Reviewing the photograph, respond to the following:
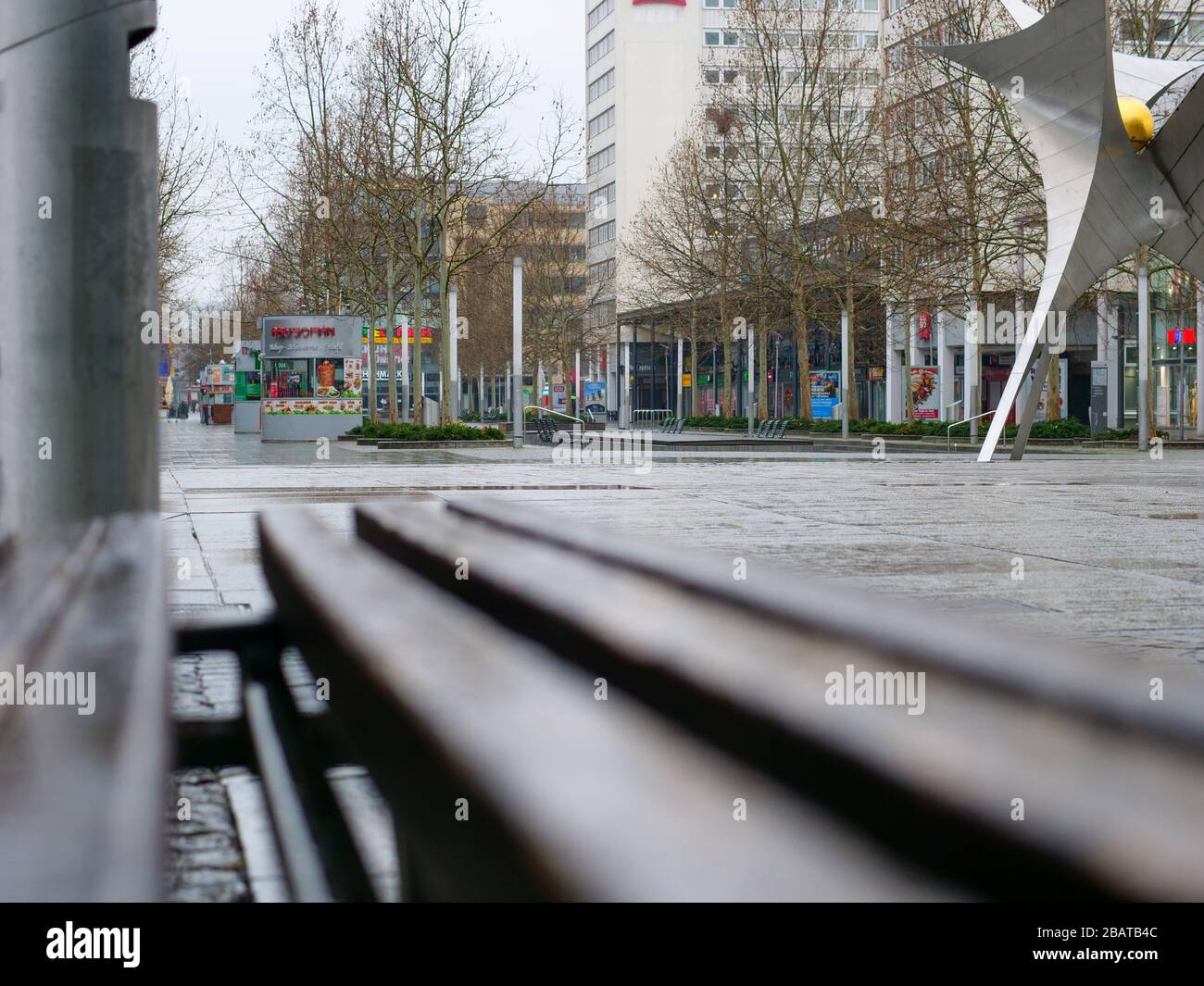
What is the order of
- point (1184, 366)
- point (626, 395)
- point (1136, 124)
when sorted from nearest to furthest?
point (1136, 124)
point (1184, 366)
point (626, 395)

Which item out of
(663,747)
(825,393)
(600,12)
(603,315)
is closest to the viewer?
(663,747)

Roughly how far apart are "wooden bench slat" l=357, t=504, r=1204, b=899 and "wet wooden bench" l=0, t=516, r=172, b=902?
2.00 feet

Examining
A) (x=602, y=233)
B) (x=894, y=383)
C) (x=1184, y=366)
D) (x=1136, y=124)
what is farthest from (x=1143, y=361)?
(x=602, y=233)

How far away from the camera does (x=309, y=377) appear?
4253 centimetres

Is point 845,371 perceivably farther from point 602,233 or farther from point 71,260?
point 602,233

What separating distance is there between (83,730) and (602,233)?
108 meters

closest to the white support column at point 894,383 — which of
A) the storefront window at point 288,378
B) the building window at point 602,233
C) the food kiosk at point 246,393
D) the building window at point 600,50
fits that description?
the food kiosk at point 246,393

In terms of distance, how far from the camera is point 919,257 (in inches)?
1396

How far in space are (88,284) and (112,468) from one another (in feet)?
1.53

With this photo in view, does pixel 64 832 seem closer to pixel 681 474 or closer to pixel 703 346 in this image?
pixel 681 474

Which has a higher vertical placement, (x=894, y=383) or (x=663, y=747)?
(x=894, y=383)

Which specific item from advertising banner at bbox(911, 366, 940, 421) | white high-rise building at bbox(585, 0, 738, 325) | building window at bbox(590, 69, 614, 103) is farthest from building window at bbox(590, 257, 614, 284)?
advertising banner at bbox(911, 366, 940, 421)

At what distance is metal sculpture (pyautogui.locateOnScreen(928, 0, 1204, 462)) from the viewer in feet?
80.2

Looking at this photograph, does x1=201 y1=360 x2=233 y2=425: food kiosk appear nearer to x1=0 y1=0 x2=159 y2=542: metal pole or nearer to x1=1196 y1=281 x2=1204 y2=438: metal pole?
x1=1196 y1=281 x2=1204 y2=438: metal pole
